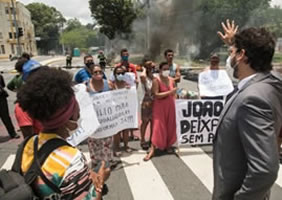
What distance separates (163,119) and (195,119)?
1.84 feet

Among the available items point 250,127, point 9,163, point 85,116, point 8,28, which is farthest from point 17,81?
point 8,28

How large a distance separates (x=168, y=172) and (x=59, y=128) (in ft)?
9.70

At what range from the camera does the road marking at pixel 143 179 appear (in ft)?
11.0

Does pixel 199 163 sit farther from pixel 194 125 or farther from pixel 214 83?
pixel 214 83

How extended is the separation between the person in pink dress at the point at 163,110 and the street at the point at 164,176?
0.27 metres

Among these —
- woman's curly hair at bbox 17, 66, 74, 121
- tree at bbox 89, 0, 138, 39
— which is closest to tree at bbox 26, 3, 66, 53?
tree at bbox 89, 0, 138, 39

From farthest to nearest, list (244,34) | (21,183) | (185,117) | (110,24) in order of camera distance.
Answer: (110,24), (185,117), (244,34), (21,183)

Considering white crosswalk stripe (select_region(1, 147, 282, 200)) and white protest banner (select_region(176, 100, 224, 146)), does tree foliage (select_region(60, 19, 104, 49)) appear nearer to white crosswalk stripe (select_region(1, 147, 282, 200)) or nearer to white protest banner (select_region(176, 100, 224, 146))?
white crosswalk stripe (select_region(1, 147, 282, 200))

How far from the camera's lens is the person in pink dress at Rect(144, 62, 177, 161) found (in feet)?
14.5

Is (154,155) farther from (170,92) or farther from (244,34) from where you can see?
(244,34)

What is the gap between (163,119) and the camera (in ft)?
15.0

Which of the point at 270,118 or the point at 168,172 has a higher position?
the point at 270,118

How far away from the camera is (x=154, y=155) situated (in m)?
4.60

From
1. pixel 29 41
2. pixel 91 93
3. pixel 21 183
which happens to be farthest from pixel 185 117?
pixel 29 41
